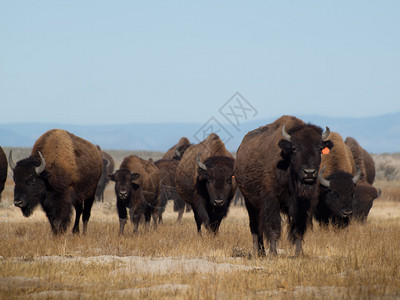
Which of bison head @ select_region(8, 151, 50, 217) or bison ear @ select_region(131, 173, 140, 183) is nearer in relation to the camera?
bison head @ select_region(8, 151, 50, 217)

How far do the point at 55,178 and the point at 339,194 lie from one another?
6059 mm

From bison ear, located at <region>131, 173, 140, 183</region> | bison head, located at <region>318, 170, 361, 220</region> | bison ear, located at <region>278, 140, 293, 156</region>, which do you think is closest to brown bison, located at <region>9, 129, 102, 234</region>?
bison ear, located at <region>131, 173, 140, 183</region>

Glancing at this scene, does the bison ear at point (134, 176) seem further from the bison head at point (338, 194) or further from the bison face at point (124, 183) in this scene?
the bison head at point (338, 194)

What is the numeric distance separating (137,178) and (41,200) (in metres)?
3.88

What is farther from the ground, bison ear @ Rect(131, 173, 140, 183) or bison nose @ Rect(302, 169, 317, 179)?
bison nose @ Rect(302, 169, 317, 179)

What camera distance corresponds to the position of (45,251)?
30.7 ft

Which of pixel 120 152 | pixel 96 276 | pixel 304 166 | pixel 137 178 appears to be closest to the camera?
pixel 96 276

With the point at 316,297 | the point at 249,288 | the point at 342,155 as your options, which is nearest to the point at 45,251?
the point at 249,288

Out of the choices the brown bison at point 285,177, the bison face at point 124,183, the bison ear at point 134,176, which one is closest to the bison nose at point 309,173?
the brown bison at point 285,177

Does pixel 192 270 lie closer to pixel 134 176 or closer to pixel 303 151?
pixel 303 151

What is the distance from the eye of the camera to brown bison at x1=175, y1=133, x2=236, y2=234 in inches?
481

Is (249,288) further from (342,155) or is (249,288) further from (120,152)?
(120,152)

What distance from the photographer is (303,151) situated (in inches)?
344

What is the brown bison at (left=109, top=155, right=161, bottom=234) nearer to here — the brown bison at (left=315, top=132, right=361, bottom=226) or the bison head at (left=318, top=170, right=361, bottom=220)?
the brown bison at (left=315, top=132, right=361, bottom=226)
